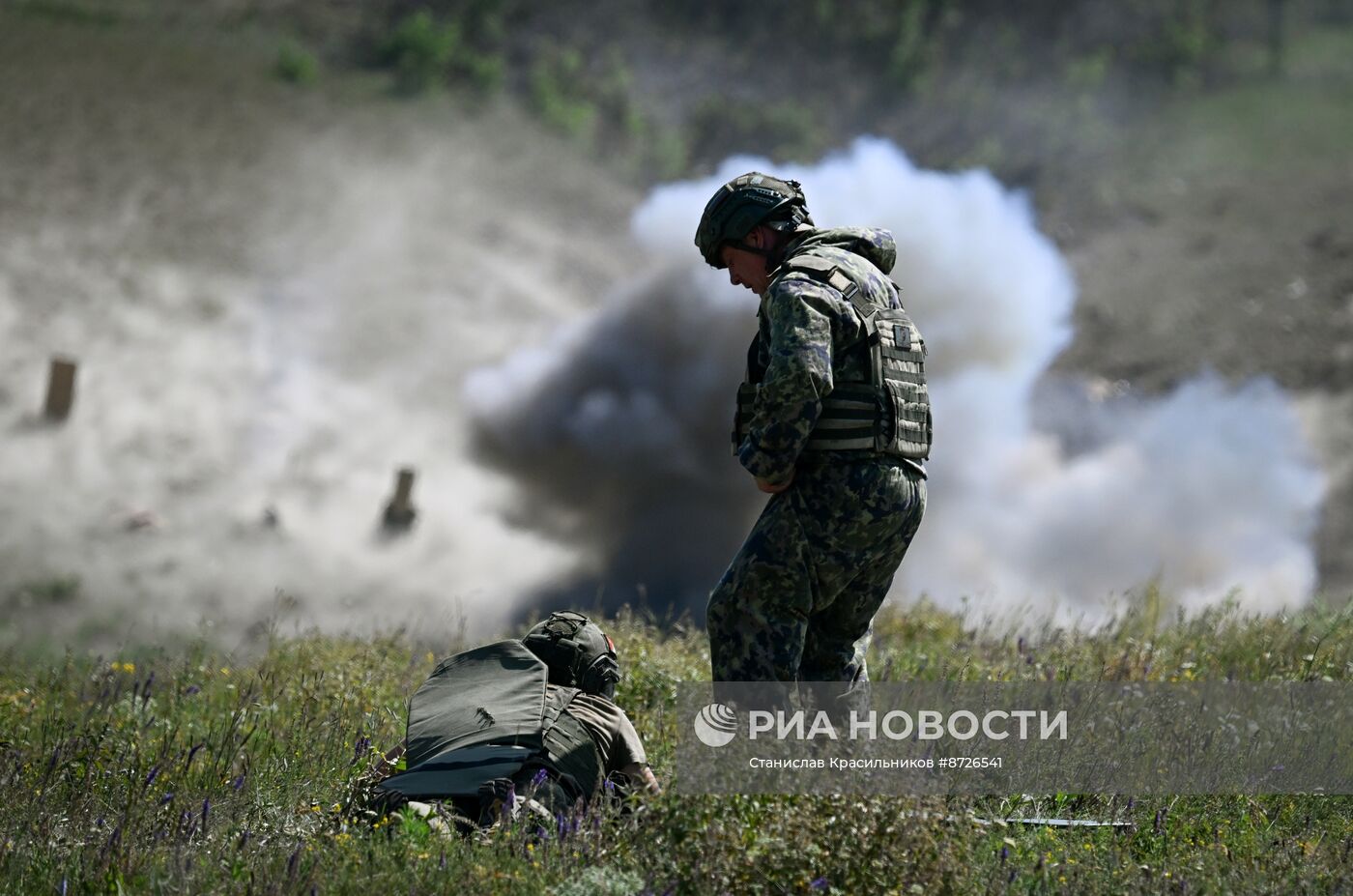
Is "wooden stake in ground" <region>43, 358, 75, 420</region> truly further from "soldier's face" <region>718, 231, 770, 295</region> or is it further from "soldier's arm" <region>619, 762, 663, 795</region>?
"soldier's arm" <region>619, 762, 663, 795</region>

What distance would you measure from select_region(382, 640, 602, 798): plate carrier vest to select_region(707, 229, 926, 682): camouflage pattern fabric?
1.68 feet

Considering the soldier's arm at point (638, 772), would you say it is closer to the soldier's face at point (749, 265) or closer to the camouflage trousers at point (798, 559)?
the camouflage trousers at point (798, 559)

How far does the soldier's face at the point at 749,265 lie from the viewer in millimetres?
4871

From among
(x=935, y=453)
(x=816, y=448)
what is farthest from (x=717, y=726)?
(x=935, y=453)

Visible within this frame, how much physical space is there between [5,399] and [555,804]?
13381 mm

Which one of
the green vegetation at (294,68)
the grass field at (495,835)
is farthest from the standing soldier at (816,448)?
the green vegetation at (294,68)

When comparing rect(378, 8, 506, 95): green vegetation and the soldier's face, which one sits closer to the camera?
the soldier's face

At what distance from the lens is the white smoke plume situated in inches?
556

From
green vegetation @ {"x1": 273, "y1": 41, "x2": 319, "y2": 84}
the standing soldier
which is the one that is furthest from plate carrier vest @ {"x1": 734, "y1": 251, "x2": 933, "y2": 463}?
green vegetation @ {"x1": 273, "y1": 41, "x2": 319, "y2": 84}

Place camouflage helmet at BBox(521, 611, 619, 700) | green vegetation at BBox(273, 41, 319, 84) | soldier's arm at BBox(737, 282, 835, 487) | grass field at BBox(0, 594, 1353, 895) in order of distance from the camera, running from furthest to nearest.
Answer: green vegetation at BBox(273, 41, 319, 84), camouflage helmet at BBox(521, 611, 619, 700), soldier's arm at BBox(737, 282, 835, 487), grass field at BBox(0, 594, 1353, 895)

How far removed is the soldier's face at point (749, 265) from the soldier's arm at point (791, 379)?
13.8 inches

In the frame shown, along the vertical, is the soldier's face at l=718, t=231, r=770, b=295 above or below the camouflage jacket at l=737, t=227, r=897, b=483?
above

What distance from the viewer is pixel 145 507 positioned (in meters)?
15.3

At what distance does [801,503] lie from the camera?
15.1 ft
